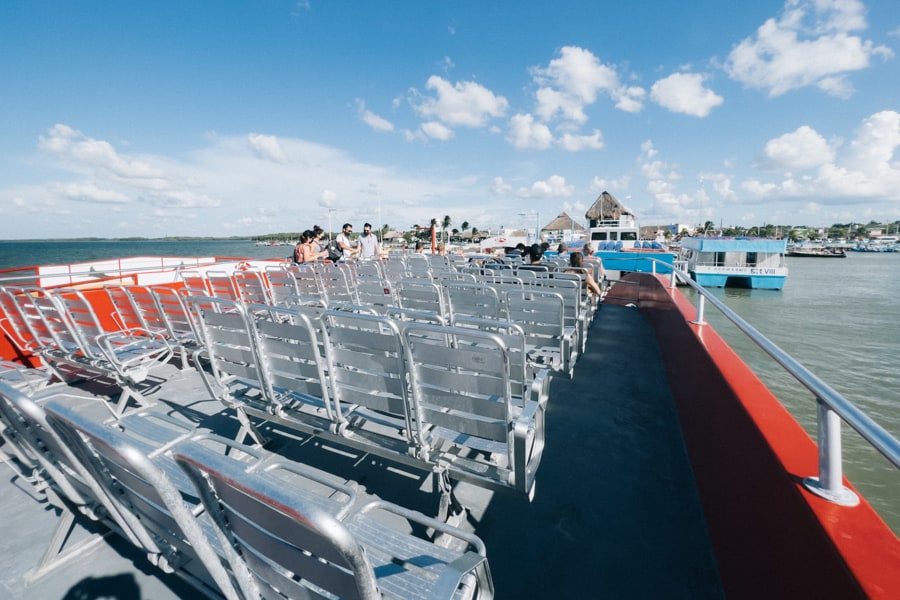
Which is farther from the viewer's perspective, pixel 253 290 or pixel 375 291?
pixel 253 290

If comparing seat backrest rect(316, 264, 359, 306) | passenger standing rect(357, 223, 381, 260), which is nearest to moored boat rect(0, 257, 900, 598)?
seat backrest rect(316, 264, 359, 306)

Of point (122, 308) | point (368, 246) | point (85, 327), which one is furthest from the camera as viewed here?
point (368, 246)

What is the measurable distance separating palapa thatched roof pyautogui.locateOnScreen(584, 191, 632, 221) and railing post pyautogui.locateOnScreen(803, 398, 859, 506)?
170 feet

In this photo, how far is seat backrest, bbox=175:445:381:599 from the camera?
2.45 feet

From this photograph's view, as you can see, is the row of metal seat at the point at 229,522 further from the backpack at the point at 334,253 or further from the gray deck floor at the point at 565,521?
the backpack at the point at 334,253

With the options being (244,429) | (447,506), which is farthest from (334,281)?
(447,506)

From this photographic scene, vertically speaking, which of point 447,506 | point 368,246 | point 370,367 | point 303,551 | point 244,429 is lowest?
point 447,506

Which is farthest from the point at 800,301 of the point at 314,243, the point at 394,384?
the point at 394,384

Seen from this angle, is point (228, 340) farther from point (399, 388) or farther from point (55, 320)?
point (55, 320)

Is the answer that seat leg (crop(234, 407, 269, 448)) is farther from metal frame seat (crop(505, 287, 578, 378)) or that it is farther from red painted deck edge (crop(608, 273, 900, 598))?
red painted deck edge (crop(608, 273, 900, 598))

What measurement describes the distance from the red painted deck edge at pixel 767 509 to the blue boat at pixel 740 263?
105 feet

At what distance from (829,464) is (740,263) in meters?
36.3

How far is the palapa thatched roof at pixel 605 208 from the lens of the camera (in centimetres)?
4891

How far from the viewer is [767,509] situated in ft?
5.04
